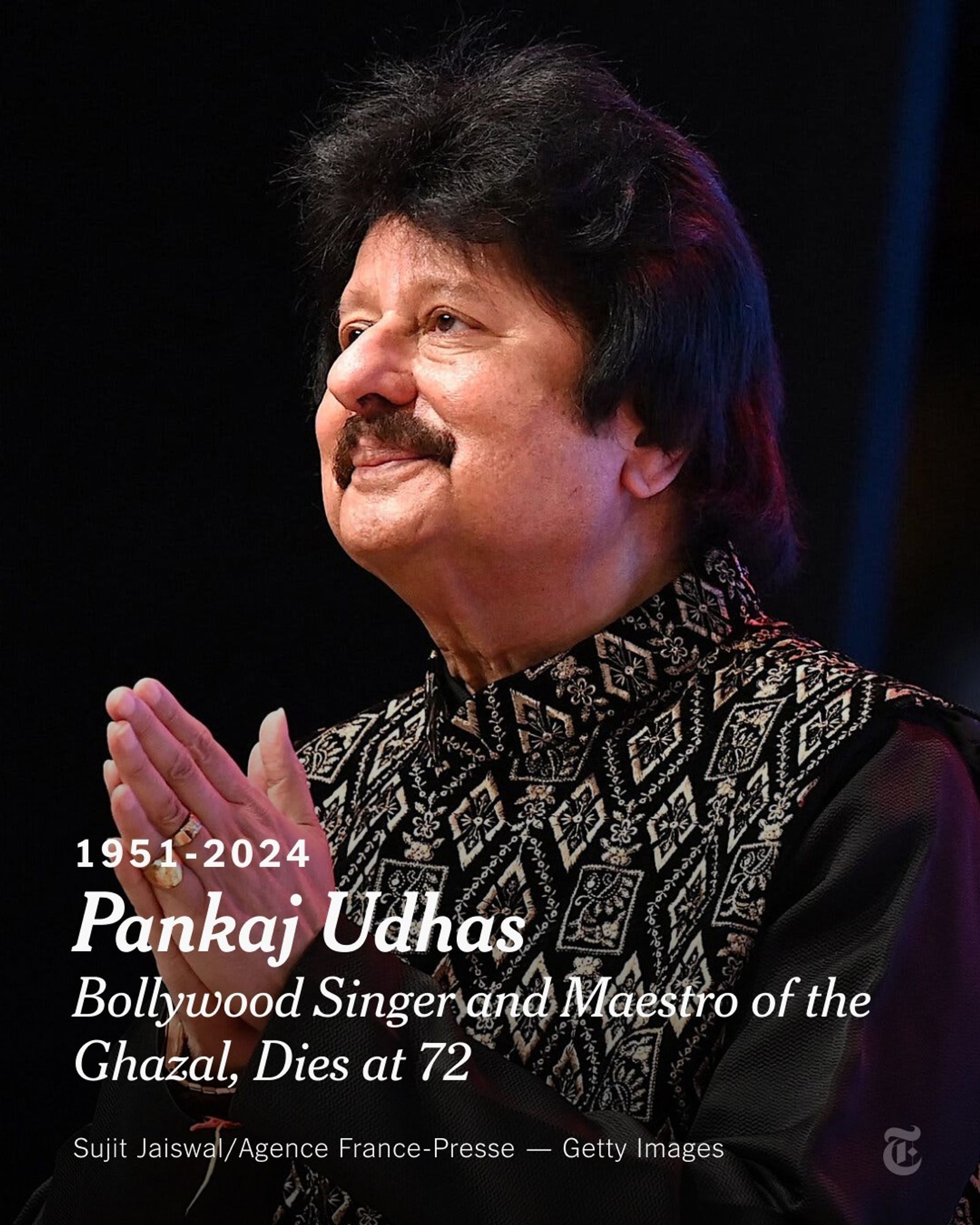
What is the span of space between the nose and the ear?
0.75 feet

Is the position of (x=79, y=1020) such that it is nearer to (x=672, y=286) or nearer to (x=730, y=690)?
(x=730, y=690)

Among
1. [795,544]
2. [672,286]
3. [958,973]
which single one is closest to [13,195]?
[672,286]

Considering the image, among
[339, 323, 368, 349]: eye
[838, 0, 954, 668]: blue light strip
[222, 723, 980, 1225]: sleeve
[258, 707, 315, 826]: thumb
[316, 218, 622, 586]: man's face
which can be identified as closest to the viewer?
[222, 723, 980, 1225]: sleeve

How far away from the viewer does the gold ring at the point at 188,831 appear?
1380 mm

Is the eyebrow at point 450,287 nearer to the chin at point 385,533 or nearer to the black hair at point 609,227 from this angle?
the black hair at point 609,227

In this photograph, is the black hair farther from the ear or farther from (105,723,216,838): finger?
(105,723,216,838): finger

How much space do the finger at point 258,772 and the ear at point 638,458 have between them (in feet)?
1.72

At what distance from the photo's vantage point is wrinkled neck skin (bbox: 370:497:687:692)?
5.77 ft

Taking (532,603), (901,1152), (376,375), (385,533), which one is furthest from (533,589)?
(901,1152)

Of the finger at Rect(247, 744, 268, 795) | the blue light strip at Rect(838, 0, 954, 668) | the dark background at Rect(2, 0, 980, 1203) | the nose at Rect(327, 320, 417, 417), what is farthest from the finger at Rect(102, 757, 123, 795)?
the blue light strip at Rect(838, 0, 954, 668)

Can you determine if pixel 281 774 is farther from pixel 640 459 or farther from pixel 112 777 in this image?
pixel 640 459

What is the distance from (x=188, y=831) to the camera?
4.54ft

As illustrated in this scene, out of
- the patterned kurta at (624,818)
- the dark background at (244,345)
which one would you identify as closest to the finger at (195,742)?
the patterned kurta at (624,818)

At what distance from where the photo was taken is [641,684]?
1.76 meters
